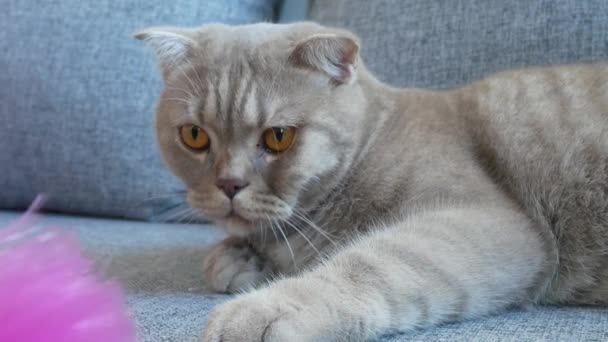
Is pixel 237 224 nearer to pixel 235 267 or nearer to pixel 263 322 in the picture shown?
pixel 235 267

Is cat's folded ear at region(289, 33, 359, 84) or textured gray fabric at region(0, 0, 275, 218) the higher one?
cat's folded ear at region(289, 33, 359, 84)

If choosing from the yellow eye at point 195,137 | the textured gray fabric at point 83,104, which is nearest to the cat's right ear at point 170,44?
the yellow eye at point 195,137

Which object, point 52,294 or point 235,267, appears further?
point 235,267

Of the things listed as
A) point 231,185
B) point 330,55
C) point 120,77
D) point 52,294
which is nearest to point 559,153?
point 330,55

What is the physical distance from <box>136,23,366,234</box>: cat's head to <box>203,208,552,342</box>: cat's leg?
0.61 feet

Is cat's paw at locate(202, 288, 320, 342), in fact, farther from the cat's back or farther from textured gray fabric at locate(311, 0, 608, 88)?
textured gray fabric at locate(311, 0, 608, 88)

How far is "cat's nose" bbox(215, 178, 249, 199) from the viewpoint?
1016 millimetres

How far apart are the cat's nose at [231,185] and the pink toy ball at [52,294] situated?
0.48m

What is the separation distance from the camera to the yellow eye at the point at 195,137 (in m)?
1.11

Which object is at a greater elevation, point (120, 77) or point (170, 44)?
point (170, 44)

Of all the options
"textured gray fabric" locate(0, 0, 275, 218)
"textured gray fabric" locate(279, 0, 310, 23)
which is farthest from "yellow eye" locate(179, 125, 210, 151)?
"textured gray fabric" locate(279, 0, 310, 23)

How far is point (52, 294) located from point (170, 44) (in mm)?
806

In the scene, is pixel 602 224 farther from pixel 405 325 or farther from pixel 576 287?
pixel 405 325

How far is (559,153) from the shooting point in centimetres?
109
